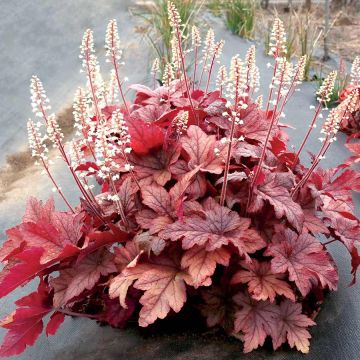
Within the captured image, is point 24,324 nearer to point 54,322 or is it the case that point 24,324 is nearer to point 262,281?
point 54,322

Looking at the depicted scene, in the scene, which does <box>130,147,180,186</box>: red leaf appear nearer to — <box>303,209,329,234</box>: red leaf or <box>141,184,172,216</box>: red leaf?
<box>141,184,172,216</box>: red leaf

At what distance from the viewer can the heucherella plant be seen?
5.20ft

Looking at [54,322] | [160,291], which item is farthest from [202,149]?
[54,322]

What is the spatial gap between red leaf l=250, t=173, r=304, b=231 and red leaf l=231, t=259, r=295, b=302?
0.63 ft

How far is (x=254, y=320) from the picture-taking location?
66.7 inches

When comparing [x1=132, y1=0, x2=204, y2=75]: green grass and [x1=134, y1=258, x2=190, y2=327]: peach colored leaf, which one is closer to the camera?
[x1=134, y1=258, x2=190, y2=327]: peach colored leaf

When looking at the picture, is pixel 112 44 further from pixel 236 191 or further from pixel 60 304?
pixel 60 304

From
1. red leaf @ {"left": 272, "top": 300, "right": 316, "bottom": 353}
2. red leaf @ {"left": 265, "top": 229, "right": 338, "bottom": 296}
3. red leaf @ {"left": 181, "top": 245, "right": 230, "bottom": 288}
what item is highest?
red leaf @ {"left": 181, "top": 245, "right": 230, "bottom": 288}

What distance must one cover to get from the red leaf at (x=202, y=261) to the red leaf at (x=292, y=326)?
342mm

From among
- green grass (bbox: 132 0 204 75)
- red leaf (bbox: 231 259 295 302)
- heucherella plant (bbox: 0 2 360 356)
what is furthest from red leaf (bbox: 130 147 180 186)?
green grass (bbox: 132 0 204 75)

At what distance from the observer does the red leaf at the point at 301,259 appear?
1.62m

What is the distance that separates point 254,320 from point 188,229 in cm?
41

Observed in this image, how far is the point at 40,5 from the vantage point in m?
4.74

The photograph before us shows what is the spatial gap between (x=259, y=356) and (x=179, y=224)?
2.03 feet
